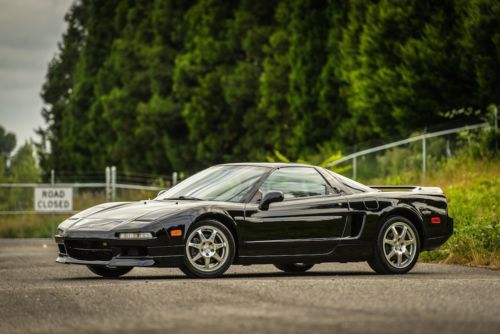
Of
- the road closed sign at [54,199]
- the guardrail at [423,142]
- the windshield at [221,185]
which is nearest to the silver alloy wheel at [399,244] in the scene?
the windshield at [221,185]

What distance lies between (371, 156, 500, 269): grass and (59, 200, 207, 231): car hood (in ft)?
15.6

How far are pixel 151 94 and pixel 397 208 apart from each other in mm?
40143

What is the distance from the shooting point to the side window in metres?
13.5

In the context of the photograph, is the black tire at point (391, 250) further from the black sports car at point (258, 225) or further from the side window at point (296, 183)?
the side window at point (296, 183)

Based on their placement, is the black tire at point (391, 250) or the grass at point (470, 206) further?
the grass at point (470, 206)

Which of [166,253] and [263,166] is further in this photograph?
[263,166]

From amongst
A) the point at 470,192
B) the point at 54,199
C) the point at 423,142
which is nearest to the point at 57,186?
the point at 54,199

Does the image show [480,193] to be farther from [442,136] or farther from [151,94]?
[151,94]

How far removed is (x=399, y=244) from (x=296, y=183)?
Answer: 1.46 metres

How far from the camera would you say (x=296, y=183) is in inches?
537

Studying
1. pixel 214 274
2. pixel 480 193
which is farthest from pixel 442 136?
pixel 214 274

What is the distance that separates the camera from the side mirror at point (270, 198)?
42.5 ft

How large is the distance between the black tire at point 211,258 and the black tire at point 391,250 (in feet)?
6.41

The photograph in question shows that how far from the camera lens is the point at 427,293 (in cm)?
1041
